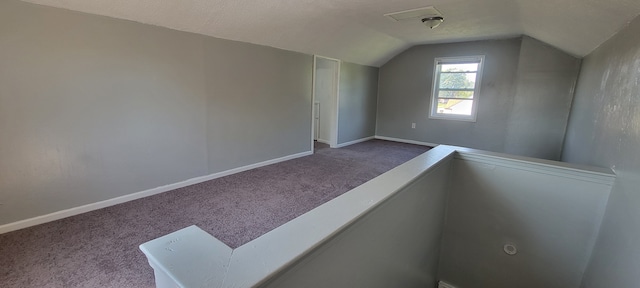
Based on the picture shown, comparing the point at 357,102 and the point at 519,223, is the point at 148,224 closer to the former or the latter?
the point at 519,223

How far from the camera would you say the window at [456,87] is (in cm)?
529

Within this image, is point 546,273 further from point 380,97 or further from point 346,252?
point 380,97

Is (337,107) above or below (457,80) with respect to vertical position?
below

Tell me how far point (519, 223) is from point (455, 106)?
3.86 metres

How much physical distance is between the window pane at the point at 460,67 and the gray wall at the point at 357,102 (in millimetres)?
1505

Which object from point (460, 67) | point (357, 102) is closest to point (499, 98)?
point (460, 67)

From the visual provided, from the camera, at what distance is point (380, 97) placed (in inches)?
257

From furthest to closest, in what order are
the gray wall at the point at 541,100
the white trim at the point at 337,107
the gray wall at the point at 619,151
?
the white trim at the point at 337,107, the gray wall at the point at 541,100, the gray wall at the point at 619,151

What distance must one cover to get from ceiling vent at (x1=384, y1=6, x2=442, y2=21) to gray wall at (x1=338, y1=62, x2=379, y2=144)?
195 centimetres

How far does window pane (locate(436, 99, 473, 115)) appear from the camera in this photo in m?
5.49

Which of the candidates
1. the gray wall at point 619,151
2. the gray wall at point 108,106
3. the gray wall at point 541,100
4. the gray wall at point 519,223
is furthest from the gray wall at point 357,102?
the gray wall at point 619,151

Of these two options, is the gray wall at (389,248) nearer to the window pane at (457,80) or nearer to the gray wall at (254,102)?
the gray wall at (254,102)

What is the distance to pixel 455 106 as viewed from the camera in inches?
222

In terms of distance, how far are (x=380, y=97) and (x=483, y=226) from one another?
453 cm
